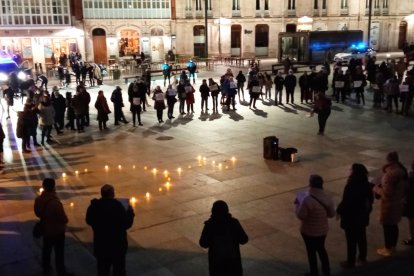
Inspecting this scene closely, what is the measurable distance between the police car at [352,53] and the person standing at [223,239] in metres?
38.1

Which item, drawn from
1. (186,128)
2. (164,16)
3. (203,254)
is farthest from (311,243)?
(164,16)

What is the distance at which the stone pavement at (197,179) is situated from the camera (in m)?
8.34

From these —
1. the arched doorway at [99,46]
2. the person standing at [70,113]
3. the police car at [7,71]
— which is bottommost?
the person standing at [70,113]

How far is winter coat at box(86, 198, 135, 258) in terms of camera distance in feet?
21.2

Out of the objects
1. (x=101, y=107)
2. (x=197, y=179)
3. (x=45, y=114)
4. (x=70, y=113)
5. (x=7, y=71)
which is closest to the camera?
(x=197, y=179)

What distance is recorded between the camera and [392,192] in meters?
7.82

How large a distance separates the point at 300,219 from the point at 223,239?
1.52m

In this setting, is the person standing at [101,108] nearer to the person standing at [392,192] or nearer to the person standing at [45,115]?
the person standing at [45,115]

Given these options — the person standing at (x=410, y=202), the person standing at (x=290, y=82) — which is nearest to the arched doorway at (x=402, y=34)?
the person standing at (x=290, y=82)

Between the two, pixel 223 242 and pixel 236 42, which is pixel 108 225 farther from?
pixel 236 42

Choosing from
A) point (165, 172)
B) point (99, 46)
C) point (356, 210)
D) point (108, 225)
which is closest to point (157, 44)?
point (99, 46)

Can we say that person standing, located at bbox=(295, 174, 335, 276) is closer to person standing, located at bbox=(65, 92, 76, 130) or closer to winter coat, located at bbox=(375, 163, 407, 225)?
winter coat, located at bbox=(375, 163, 407, 225)

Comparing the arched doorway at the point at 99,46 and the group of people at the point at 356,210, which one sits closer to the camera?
the group of people at the point at 356,210

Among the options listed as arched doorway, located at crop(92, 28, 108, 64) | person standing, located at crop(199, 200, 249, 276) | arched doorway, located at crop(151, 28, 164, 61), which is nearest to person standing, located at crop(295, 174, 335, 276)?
person standing, located at crop(199, 200, 249, 276)
